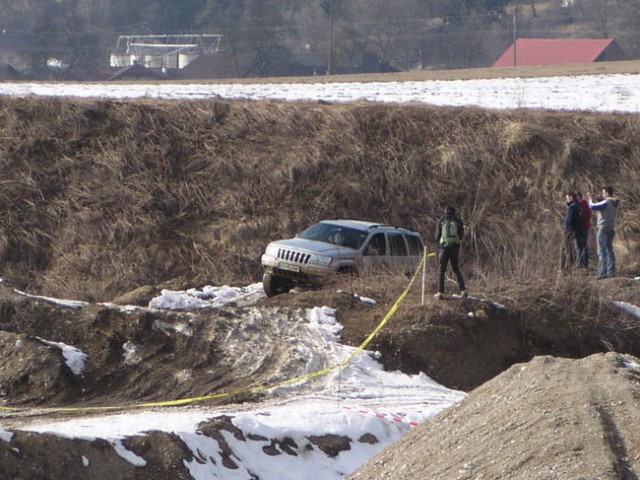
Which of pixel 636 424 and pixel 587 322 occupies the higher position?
pixel 636 424

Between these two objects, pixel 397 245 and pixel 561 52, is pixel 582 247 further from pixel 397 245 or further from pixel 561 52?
pixel 561 52

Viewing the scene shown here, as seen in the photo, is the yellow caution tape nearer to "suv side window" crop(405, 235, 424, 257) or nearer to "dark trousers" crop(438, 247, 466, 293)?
"dark trousers" crop(438, 247, 466, 293)

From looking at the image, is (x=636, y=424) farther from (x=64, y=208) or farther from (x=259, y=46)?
(x=259, y=46)

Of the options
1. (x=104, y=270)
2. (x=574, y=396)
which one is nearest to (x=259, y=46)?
(x=104, y=270)

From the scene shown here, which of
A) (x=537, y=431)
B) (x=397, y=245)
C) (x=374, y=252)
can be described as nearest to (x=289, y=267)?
(x=374, y=252)

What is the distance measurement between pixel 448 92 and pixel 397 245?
20.7 metres

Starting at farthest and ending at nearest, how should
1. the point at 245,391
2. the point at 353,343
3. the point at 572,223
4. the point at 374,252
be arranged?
the point at 572,223 < the point at 374,252 < the point at 353,343 < the point at 245,391

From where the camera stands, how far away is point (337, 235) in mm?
18516

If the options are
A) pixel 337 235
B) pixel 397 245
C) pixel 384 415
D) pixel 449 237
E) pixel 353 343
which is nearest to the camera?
pixel 384 415

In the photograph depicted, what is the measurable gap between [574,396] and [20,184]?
1925cm

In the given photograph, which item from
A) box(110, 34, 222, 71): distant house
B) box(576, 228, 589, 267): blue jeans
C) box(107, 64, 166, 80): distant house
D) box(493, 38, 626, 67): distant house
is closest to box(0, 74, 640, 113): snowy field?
box(576, 228, 589, 267): blue jeans

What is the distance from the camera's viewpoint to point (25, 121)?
27.5 meters

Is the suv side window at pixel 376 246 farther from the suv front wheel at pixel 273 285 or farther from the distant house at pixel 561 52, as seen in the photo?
the distant house at pixel 561 52

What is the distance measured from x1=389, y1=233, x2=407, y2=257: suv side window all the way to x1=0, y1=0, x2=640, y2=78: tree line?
5842 centimetres
